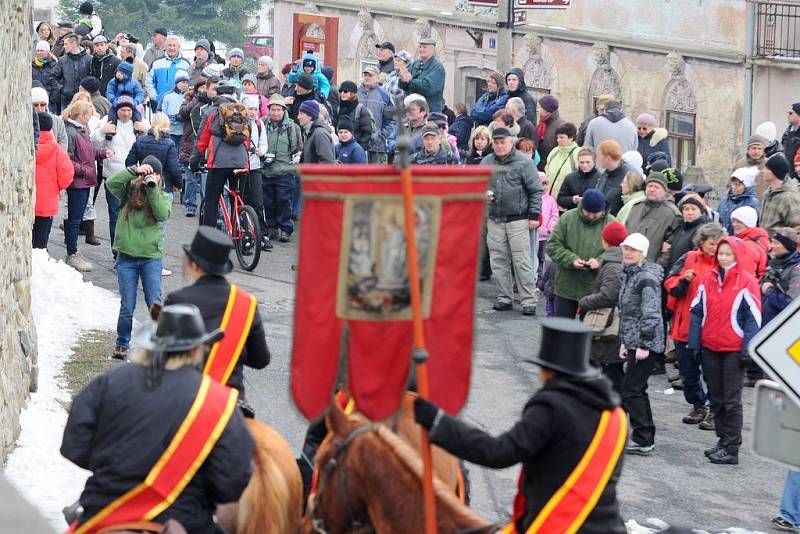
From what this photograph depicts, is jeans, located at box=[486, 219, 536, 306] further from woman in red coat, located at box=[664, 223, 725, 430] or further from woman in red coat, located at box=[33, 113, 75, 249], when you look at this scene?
woman in red coat, located at box=[33, 113, 75, 249]

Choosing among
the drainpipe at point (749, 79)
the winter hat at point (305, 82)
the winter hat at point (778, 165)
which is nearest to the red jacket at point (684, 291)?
the winter hat at point (778, 165)

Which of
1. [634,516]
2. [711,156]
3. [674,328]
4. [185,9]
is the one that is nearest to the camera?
[634,516]

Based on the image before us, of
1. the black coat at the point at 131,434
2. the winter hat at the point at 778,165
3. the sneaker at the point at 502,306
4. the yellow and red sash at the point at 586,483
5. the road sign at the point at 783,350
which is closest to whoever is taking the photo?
the yellow and red sash at the point at 586,483

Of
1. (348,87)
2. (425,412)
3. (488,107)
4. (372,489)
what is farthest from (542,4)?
(425,412)

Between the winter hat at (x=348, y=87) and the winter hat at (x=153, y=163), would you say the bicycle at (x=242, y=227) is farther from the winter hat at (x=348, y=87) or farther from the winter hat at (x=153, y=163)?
the winter hat at (x=153, y=163)

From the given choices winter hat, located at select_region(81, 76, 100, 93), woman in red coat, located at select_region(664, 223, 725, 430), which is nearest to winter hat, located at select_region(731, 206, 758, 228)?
woman in red coat, located at select_region(664, 223, 725, 430)

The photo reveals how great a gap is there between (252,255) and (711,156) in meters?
9.13

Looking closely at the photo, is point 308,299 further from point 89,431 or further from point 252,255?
point 252,255

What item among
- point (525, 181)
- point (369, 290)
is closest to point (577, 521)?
point (369, 290)

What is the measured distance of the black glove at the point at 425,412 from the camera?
6.05 m

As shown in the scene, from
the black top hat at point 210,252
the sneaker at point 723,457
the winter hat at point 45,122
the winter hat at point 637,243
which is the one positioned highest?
the winter hat at point 45,122

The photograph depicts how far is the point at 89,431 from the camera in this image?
6516 millimetres

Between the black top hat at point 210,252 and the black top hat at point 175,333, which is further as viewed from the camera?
the black top hat at point 210,252

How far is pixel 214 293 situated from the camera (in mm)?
8219
